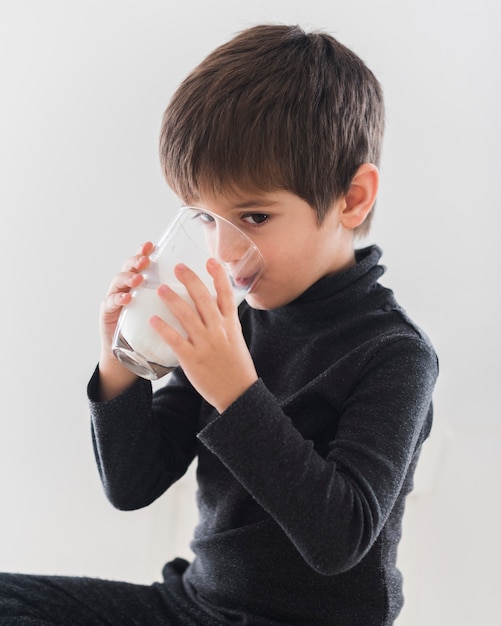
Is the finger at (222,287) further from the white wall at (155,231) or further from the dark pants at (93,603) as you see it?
the white wall at (155,231)

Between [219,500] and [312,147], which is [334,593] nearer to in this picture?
[219,500]

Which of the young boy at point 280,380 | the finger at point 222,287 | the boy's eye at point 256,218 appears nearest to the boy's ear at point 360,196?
the young boy at point 280,380

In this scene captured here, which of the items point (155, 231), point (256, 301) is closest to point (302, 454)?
point (256, 301)

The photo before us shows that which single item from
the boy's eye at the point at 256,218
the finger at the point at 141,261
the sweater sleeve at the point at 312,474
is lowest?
the sweater sleeve at the point at 312,474

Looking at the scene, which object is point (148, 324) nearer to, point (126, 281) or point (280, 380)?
point (126, 281)

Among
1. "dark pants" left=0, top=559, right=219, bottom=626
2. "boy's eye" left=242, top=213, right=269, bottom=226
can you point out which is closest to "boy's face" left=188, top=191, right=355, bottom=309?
"boy's eye" left=242, top=213, right=269, bottom=226

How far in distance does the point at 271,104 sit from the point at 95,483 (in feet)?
2.46

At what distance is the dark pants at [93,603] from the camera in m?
0.93

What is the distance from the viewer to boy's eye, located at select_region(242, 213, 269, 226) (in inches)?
34.4

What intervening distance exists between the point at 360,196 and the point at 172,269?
0.84 feet

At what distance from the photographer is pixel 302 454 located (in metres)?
0.77

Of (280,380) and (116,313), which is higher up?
(116,313)

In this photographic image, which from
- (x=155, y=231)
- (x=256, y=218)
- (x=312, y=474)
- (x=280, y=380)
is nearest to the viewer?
(x=312, y=474)

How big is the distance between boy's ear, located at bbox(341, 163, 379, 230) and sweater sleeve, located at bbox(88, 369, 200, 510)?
1.00 feet
